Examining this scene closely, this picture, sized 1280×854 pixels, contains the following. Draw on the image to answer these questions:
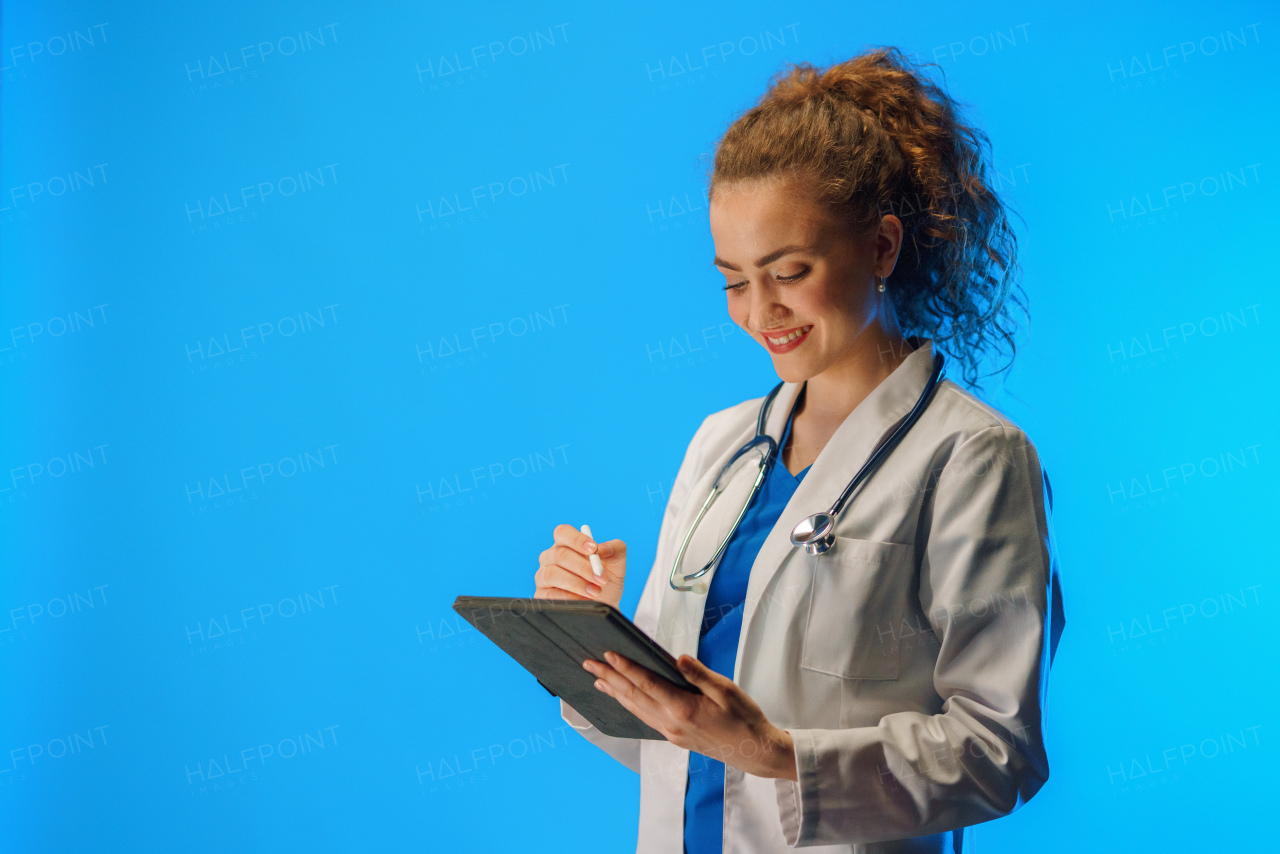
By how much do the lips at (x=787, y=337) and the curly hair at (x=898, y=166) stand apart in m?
0.15

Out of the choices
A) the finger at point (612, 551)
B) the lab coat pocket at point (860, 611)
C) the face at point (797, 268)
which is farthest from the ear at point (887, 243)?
the finger at point (612, 551)

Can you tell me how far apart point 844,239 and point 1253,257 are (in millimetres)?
1269

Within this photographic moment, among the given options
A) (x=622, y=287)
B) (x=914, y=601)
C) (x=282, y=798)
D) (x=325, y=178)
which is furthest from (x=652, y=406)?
(x=282, y=798)

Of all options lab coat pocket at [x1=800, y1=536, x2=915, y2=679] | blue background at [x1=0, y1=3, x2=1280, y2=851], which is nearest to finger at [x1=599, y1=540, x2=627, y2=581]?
lab coat pocket at [x1=800, y1=536, x2=915, y2=679]

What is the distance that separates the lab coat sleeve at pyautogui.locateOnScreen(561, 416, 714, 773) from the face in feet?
1.07

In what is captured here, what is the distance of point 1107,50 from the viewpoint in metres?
1.96

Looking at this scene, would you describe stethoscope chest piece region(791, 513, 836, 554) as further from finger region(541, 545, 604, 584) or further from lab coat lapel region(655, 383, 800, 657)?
finger region(541, 545, 604, 584)

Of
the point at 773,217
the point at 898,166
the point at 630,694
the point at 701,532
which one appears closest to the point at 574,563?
the point at 701,532

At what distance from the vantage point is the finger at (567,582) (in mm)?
1297

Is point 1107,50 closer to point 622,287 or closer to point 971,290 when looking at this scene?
point 971,290

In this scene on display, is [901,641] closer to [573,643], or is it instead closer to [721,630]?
[721,630]

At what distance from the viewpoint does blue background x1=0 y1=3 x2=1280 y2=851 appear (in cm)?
218

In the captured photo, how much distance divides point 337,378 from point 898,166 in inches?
57.9

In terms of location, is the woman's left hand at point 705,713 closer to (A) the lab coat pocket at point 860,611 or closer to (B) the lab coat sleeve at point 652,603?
(A) the lab coat pocket at point 860,611
